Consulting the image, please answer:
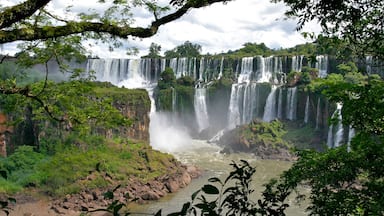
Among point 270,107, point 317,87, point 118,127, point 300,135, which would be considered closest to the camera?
point 317,87

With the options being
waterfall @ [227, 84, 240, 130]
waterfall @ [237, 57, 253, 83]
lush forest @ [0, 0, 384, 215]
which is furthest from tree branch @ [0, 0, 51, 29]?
waterfall @ [237, 57, 253, 83]

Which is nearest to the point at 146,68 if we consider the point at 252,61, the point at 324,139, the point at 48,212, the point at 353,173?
the point at 252,61

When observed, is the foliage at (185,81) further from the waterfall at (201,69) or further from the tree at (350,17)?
the tree at (350,17)

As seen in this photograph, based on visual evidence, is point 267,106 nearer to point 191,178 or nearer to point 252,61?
point 252,61

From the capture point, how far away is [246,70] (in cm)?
4491

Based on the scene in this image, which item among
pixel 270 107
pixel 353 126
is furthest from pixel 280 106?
pixel 353 126

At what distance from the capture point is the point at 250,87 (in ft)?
134

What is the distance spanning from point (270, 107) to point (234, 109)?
401 centimetres

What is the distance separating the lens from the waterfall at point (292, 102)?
38562mm

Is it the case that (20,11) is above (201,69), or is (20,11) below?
below

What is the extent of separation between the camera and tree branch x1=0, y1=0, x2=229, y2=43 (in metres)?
4.61

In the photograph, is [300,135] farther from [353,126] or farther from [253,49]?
[353,126]

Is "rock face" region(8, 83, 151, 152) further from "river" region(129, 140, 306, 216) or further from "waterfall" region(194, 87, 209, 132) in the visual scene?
"waterfall" region(194, 87, 209, 132)

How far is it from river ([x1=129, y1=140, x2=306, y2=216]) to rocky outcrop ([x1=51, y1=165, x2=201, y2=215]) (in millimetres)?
459
